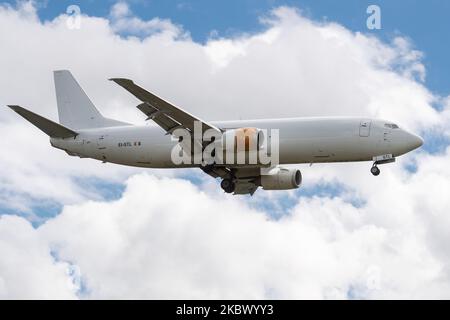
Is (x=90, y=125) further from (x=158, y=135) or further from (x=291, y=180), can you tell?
(x=291, y=180)

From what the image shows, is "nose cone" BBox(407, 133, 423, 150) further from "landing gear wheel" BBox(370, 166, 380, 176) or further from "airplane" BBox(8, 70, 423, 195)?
"landing gear wheel" BBox(370, 166, 380, 176)

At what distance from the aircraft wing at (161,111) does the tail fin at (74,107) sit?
7519 mm

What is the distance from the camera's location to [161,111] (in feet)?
153

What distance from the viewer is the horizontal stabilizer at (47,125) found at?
49975mm

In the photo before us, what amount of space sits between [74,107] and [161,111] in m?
12.8

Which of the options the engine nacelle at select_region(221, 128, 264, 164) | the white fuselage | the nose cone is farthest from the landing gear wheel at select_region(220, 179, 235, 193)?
the nose cone

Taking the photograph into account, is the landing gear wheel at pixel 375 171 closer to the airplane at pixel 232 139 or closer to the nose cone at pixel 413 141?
the airplane at pixel 232 139

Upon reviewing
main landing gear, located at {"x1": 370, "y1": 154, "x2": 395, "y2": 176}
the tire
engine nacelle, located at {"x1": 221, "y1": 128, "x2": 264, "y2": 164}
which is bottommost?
the tire

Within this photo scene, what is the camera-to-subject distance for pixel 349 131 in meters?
47.8

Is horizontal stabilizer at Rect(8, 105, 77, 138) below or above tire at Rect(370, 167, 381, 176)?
above

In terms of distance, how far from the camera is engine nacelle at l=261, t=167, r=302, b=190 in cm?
Result: 5338

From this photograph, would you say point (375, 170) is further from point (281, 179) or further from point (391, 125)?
point (281, 179)

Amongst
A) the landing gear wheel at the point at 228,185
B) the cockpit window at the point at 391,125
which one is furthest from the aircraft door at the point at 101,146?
the cockpit window at the point at 391,125

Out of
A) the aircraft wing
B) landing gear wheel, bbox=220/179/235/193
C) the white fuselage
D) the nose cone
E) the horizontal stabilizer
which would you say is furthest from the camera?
landing gear wheel, bbox=220/179/235/193
